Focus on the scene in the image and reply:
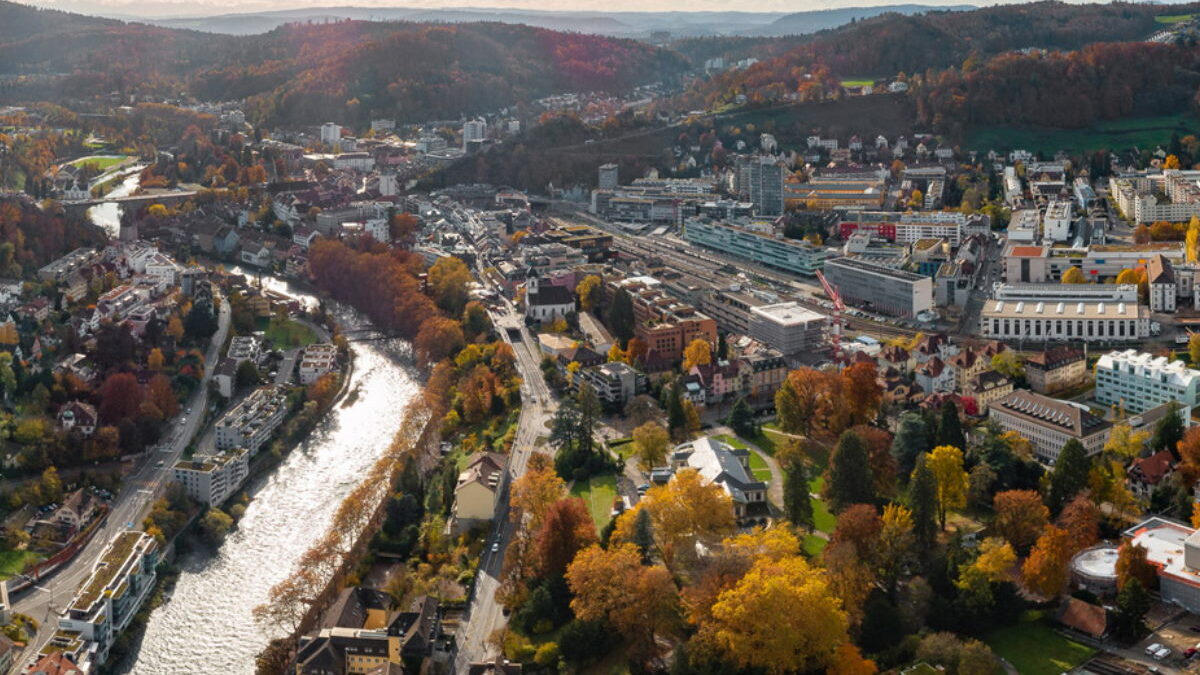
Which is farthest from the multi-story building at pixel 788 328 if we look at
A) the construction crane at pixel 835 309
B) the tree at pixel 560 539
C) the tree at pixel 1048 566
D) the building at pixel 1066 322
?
the tree at pixel 1048 566

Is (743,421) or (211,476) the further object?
(743,421)

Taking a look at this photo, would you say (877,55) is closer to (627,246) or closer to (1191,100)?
(1191,100)

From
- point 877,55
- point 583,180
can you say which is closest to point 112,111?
point 583,180

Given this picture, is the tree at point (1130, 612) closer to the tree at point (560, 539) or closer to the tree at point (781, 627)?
the tree at point (781, 627)

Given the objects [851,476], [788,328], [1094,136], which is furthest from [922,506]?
[1094,136]

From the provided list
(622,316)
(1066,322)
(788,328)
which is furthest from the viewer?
(622,316)

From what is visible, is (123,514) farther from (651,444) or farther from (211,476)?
(651,444)
